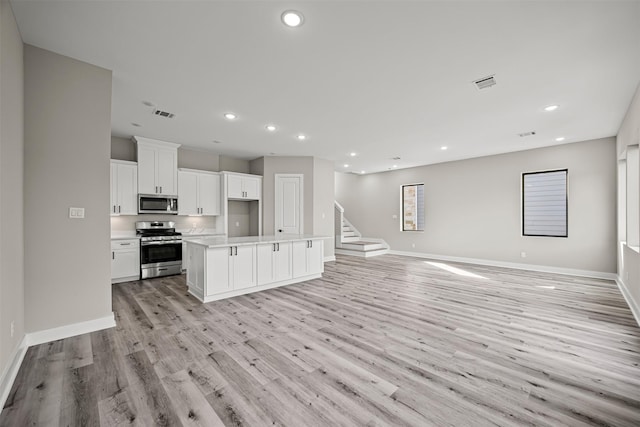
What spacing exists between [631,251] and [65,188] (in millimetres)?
7153

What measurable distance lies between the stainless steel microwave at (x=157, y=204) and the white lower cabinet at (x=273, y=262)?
8.73 feet

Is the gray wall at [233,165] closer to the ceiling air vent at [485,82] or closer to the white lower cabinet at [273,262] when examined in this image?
the white lower cabinet at [273,262]

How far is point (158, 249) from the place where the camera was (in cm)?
553

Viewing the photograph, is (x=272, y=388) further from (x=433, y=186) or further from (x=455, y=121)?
(x=433, y=186)

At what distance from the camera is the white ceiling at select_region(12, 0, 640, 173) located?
213cm

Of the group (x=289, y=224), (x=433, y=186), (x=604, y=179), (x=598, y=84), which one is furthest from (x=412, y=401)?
(x=433, y=186)

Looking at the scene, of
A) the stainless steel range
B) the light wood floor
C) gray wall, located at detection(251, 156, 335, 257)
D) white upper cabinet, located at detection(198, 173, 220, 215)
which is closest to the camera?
the light wood floor

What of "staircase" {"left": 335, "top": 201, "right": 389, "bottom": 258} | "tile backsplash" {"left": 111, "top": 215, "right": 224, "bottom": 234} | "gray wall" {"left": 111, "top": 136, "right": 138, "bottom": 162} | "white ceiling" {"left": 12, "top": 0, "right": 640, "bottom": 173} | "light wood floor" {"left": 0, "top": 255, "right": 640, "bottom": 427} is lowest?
"light wood floor" {"left": 0, "top": 255, "right": 640, "bottom": 427}

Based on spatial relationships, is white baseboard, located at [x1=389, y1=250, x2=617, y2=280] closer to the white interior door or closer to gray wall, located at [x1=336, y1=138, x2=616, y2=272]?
gray wall, located at [x1=336, y1=138, x2=616, y2=272]

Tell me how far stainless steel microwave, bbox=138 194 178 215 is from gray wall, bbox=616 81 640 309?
7580 mm

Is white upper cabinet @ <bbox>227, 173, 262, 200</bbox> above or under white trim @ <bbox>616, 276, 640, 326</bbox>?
above

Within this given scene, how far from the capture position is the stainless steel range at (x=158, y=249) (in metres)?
5.37

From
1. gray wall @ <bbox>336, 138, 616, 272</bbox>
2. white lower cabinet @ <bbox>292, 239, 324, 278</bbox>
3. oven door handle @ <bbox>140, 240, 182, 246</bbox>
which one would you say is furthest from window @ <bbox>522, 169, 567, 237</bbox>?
oven door handle @ <bbox>140, 240, 182, 246</bbox>

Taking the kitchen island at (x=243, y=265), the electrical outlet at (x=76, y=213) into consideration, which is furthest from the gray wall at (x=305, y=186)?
the electrical outlet at (x=76, y=213)
